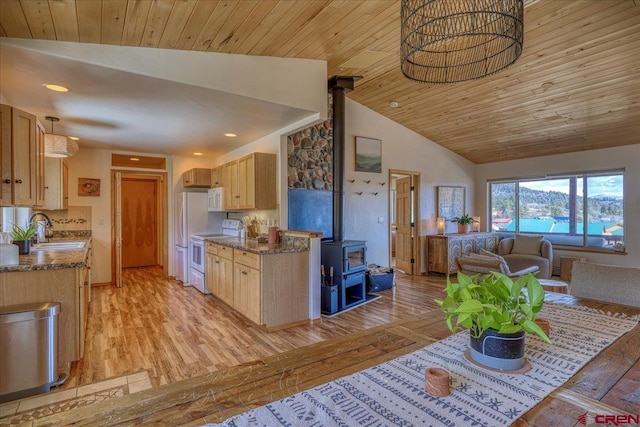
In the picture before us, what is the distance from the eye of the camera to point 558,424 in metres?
0.77

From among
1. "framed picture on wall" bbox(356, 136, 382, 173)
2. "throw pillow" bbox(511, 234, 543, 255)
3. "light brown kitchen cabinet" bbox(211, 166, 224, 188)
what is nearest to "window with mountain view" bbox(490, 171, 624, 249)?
"throw pillow" bbox(511, 234, 543, 255)

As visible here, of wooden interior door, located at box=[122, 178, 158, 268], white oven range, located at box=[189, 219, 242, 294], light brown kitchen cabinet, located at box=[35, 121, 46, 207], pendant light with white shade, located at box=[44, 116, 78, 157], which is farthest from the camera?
wooden interior door, located at box=[122, 178, 158, 268]

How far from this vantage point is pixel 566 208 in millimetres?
6602

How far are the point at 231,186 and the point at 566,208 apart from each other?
6.46 metres

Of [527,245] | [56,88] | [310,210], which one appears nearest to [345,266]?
[310,210]

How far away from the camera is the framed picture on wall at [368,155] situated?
5814 millimetres

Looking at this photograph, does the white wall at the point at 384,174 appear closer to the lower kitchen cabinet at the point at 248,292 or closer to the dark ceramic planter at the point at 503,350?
the lower kitchen cabinet at the point at 248,292

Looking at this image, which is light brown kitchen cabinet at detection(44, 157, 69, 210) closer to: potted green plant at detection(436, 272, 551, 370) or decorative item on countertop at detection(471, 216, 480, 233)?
potted green plant at detection(436, 272, 551, 370)

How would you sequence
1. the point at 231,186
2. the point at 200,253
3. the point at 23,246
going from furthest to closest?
1. the point at 200,253
2. the point at 231,186
3. the point at 23,246

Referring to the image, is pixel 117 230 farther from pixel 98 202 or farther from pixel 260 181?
pixel 260 181

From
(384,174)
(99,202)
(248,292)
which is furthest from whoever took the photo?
(384,174)

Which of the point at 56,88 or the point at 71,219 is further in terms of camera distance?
the point at 71,219

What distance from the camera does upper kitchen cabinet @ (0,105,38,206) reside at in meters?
2.59

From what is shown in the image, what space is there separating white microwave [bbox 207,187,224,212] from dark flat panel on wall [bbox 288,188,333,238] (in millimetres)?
1411
